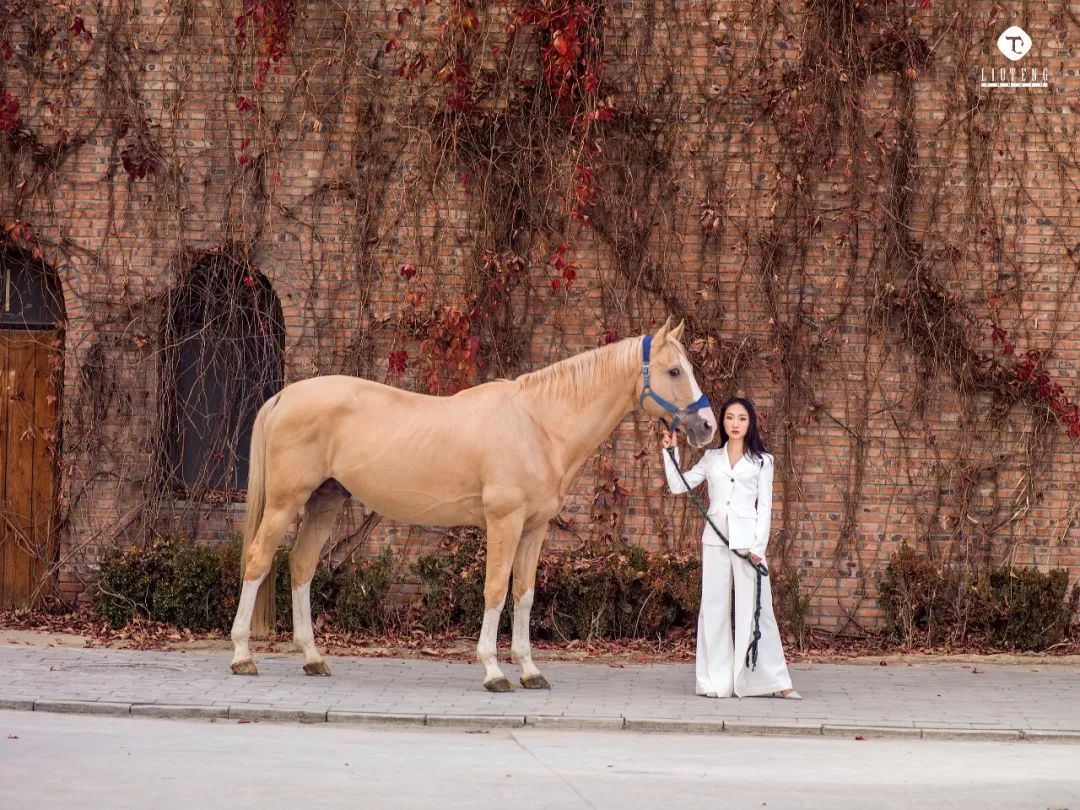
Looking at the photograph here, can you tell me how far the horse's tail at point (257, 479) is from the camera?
9.72m

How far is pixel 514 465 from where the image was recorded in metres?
9.22

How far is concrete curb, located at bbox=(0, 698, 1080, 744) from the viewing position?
814 centimetres

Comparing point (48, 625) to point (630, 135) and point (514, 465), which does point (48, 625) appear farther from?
point (630, 135)

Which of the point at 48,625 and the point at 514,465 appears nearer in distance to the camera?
the point at 514,465

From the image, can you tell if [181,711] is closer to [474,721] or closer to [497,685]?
[474,721]

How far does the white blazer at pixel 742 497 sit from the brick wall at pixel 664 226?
2.69m

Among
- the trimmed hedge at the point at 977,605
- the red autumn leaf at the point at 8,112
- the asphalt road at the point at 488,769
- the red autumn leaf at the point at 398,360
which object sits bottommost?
the asphalt road at the point at 488,769

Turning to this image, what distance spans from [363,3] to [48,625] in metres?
5.59

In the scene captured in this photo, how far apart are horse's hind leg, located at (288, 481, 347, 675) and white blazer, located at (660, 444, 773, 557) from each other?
2259 mm

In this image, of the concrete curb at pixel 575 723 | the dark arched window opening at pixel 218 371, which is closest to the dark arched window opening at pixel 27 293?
the dark arched window opening at pixel 218 371

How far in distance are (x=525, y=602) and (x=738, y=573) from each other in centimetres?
134

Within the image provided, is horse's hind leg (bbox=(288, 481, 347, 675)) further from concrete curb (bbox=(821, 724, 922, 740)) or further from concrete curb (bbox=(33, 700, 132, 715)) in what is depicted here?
concrete curb (bbox=(821, 724, 922, 740))

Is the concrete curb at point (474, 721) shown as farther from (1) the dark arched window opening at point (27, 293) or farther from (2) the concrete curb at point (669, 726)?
(1) the dark arched window opening at point (27, 293)

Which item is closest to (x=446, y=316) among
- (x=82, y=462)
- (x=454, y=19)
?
(x=454, y=19)
